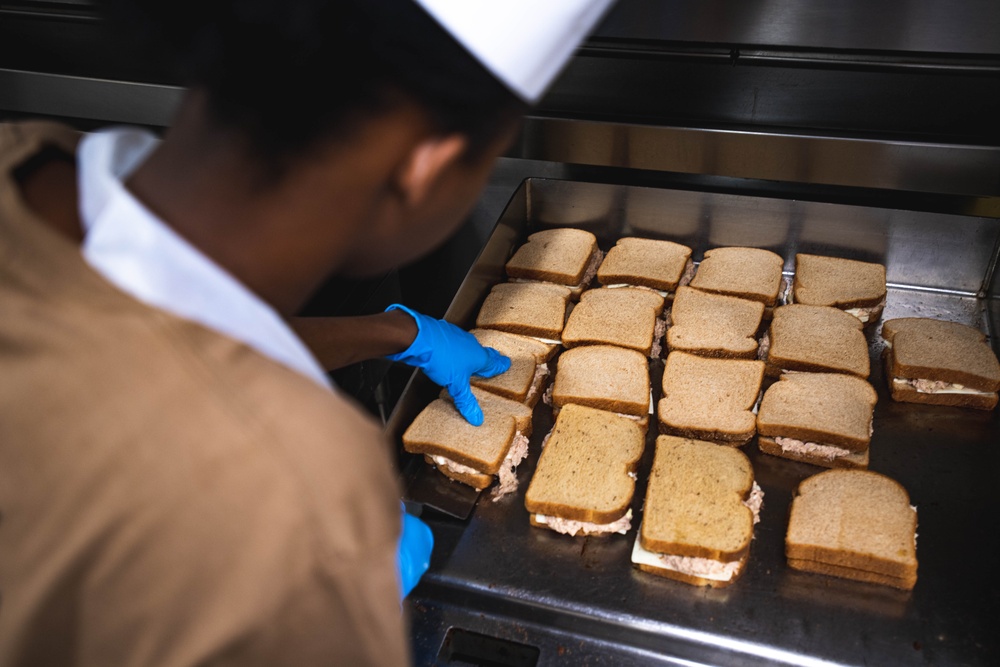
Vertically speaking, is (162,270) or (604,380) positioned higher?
(162,270)

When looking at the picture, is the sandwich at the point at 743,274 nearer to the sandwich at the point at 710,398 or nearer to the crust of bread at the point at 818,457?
the sandwich at the point at 710,398

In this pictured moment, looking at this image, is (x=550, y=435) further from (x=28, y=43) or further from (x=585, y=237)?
(x=28, y=43)

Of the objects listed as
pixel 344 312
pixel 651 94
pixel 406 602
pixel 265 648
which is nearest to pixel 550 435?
pixel 406 602

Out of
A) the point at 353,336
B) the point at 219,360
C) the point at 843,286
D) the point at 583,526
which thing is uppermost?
the point at 219,360

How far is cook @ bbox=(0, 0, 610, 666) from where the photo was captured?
856 millimetres

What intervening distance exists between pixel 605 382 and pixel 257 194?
6.01 ft

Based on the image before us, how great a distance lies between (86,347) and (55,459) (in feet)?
0.46

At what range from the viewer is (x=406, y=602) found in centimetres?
201

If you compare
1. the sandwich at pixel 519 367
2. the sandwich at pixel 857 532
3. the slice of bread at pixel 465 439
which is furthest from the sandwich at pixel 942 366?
the slice of bread at pixel 465 439

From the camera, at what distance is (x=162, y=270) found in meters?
0.90

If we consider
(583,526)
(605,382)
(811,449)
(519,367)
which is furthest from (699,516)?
(519,367)

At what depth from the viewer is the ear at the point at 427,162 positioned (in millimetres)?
940

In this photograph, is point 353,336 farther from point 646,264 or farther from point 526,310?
point 646,264

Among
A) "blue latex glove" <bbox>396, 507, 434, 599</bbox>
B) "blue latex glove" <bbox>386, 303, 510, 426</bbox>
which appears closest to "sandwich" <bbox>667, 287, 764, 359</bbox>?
"blue latex glove" <bbox>386, 303, 510, 426</bbox>
